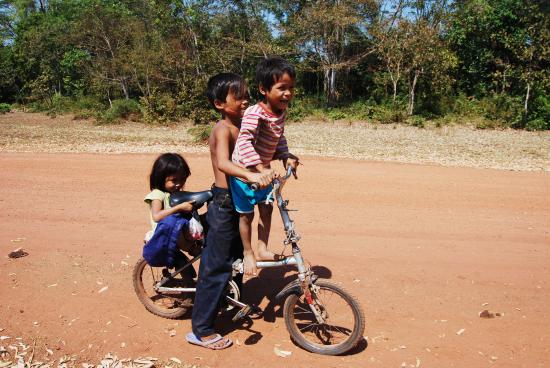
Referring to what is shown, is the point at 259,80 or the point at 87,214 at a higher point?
the point at 259,80

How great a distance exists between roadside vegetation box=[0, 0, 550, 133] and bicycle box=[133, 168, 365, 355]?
1488 cm

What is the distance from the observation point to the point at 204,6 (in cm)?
Result: 2050

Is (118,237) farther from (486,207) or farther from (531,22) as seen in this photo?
(531,22)

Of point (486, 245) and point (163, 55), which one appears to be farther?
point (163, 55)

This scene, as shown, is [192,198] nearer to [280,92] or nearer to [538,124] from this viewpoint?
[280,92]

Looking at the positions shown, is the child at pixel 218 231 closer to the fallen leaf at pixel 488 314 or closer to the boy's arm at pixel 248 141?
the boy's arm at pixel 248 141

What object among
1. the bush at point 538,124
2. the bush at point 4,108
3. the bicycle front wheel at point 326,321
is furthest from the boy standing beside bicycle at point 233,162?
the bush at point 4,108

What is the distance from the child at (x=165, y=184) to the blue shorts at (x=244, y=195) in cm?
51

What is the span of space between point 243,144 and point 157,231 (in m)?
0.89

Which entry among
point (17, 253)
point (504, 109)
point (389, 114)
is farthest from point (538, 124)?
point (17, 253)

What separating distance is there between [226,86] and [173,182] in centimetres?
88

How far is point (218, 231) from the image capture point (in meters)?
3.16

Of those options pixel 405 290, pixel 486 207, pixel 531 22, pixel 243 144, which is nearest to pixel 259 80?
pixel 243 144

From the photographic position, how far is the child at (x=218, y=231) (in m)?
3.06
